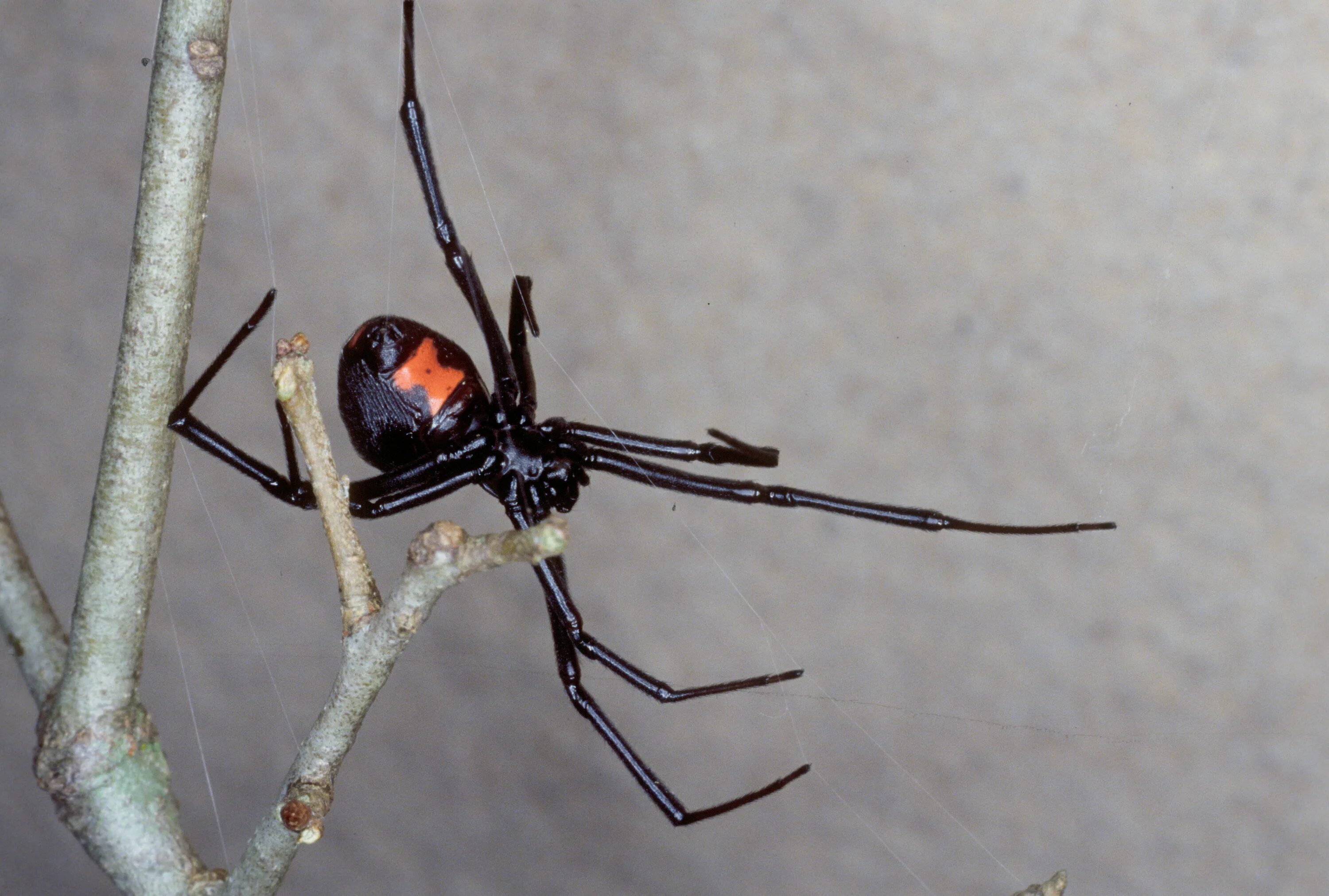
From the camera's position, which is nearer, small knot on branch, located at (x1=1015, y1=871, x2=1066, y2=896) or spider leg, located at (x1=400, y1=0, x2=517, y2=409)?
small knot on branch, located at (x1=1015, y1=871, x2=1066, y2=896)

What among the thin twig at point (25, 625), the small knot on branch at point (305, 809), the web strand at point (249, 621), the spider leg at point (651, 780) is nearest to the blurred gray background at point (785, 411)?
the web strand at point (249, 621)

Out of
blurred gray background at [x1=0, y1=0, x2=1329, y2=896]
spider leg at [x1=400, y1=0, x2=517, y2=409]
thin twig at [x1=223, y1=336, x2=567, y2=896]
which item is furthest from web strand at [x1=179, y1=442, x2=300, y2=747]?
thin twig at [x1=223, y1=336, x2=567, y2=896]

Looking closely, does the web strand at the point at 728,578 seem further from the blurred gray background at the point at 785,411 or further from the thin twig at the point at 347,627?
the thin twig at the point at 347,627

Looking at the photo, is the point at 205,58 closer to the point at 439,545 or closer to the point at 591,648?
the point at 439,545

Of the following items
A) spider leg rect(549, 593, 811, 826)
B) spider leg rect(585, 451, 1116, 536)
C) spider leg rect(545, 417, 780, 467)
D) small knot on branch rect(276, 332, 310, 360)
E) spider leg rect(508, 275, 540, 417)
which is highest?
spider leg rect(508, 275, 540, 417)

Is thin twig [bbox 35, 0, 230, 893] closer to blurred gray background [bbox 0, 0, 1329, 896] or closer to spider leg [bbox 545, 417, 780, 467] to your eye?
spider leg [bbox 545, 417, 780, 467]

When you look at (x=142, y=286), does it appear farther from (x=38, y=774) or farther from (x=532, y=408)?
(x=532, y=408)
